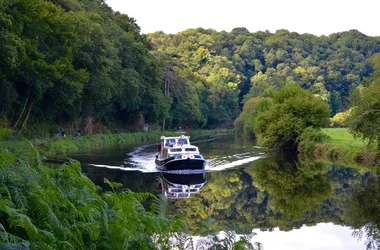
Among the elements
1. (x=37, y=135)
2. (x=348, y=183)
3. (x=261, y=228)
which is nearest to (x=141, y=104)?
(x=37, y=135)

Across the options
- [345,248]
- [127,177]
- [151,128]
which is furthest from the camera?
[151,128]

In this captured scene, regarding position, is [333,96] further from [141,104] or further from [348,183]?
[348,183]

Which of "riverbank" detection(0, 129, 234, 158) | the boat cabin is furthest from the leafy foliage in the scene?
the boat cabin

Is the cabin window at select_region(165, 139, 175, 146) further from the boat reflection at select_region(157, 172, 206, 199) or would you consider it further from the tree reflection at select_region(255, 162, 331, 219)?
the tree reflection at select_region(255, 162, 331, 219)

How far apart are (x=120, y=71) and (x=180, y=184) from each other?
36.8m

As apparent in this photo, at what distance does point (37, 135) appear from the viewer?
152 ft

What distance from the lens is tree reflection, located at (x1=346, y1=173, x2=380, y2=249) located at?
15.8 meters

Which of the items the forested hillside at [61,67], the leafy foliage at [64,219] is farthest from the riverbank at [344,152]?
the leafy foliage at [64,219]

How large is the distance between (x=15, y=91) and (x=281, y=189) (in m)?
23.4

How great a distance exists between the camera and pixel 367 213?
1920 centimetres

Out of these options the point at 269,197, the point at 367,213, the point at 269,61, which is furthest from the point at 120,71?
the point at 269,61

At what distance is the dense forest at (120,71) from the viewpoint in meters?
39.4

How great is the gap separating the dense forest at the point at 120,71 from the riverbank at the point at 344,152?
973 cm

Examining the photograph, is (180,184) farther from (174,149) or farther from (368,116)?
(368,116)
